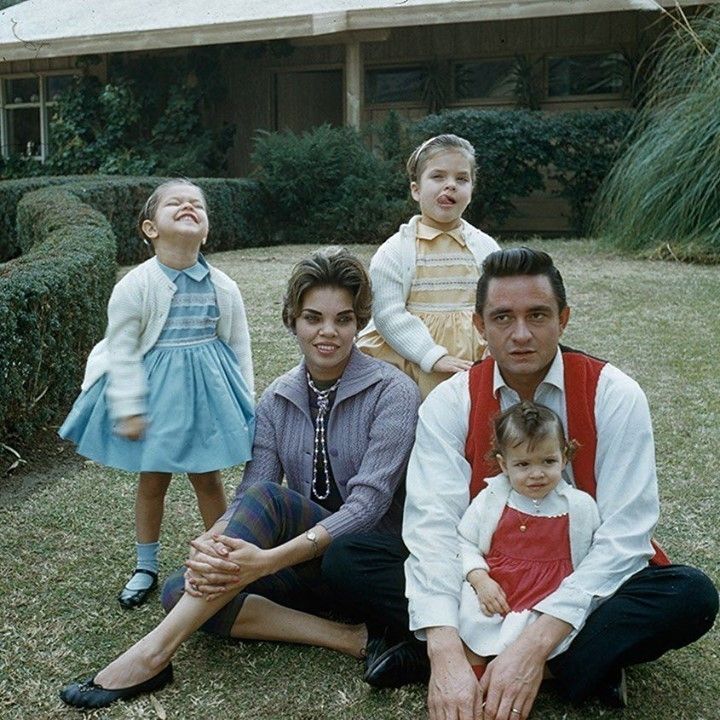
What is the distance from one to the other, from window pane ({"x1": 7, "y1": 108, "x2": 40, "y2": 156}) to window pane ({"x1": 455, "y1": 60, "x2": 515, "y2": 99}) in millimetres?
8111

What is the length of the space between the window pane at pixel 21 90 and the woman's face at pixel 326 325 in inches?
687

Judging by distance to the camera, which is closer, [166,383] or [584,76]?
[166,383]

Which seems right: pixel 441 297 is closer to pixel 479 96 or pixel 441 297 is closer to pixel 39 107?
pixel 479 96

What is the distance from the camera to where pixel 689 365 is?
6391mm

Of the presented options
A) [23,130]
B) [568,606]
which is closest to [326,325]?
[568,606]

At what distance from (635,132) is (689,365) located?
6930mm

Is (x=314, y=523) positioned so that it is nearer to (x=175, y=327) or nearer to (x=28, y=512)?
(x=175, y=327)

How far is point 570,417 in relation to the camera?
2.71m

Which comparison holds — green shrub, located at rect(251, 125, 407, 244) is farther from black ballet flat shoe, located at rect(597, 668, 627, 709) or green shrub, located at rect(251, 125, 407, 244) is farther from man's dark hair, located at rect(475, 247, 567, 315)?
black ballet flat shoe, located at rect(597, 668, 627, 709)

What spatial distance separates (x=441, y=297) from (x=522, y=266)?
3.23 feet

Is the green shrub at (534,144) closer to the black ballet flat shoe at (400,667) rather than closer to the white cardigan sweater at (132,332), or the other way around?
the white cardigan sweater at (132,332)

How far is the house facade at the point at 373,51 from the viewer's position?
546 inches

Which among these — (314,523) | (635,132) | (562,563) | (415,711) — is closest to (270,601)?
(314,523)

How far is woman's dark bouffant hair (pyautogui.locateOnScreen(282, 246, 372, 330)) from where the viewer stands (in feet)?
10.1
